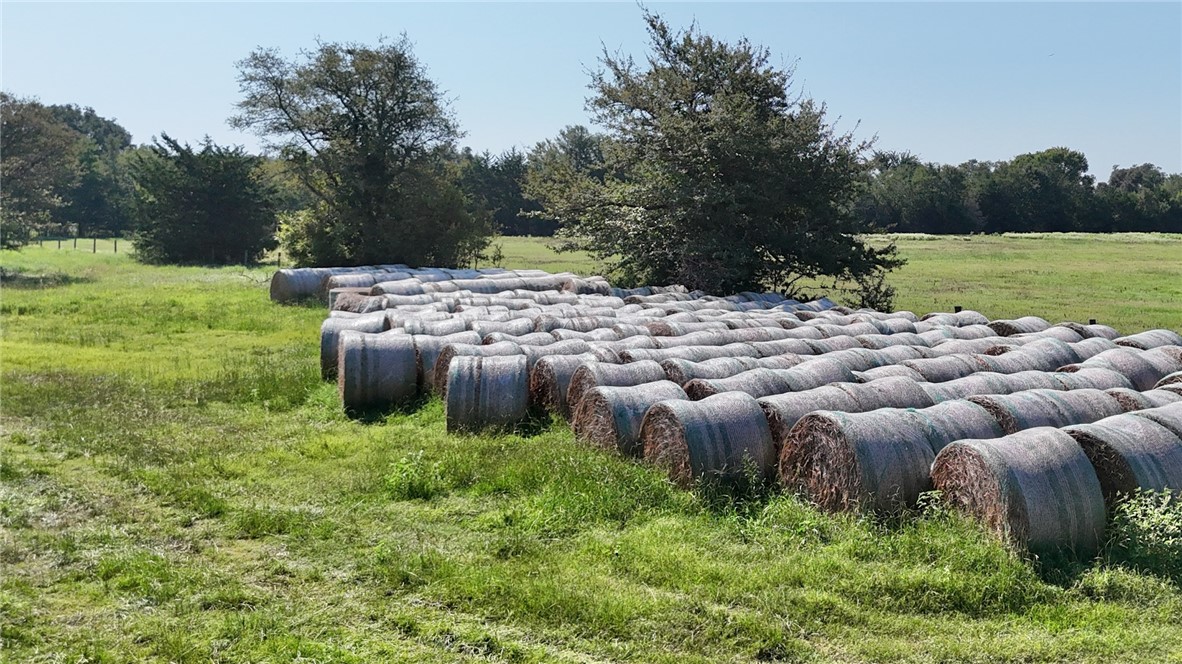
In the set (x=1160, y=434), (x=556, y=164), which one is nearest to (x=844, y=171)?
(x=556, y=164)

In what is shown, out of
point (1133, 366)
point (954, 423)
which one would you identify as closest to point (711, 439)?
point (954, 423)

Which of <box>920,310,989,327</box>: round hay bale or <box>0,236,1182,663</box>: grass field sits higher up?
<box>920,310,989,327</box>: round hay bale

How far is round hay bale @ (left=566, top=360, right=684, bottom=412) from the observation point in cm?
1069

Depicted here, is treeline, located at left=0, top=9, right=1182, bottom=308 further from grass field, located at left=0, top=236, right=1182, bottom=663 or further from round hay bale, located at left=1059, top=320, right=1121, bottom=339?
grass field, located at left=0, top=236, right=1182, bottom=663

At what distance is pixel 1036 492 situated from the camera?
22.3ft

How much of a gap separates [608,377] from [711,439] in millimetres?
2381

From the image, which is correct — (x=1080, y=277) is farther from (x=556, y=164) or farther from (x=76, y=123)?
(x=76, y=123)

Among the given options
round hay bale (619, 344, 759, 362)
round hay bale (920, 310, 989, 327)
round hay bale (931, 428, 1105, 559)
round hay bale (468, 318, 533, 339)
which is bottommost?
round hay bale (931, 428, 1105, 559)

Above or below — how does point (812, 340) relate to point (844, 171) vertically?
below

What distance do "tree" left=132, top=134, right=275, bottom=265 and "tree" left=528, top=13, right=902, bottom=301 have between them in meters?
27.1

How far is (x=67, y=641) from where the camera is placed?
5523 millimetres

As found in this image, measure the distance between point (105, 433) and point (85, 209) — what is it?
75.7 metres

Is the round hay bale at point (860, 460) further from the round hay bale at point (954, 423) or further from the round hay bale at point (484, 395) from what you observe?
the round hay bale at point (484, 395)

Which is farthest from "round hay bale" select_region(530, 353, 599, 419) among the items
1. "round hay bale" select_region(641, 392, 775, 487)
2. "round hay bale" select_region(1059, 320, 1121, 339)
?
"round hay bale" select_region(1059, 320, 1121, 339)
